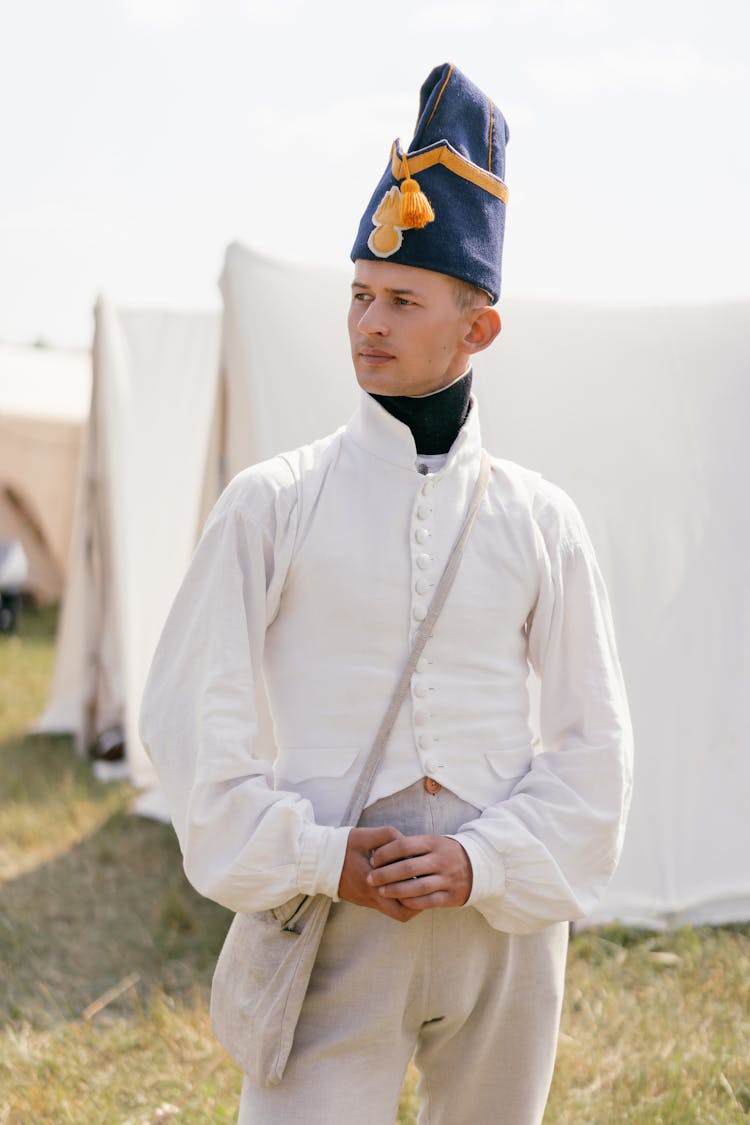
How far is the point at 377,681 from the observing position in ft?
5.31

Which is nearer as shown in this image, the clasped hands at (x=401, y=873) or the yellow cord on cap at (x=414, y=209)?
the clasped hands at (x=401, y=873)

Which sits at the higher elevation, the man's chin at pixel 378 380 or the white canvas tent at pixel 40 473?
the man's chin at pixel 378 380

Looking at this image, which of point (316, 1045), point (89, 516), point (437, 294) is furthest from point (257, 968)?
point (89, 516)

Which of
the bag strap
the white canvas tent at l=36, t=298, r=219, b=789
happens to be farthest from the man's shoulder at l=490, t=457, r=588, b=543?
the white canvas tent at l=36, t=298, r=219, b=789

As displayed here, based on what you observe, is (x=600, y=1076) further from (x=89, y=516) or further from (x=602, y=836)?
(x=89, y=516)

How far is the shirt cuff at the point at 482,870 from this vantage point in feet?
5.06

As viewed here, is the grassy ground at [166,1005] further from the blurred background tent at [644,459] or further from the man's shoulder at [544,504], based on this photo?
the man's shoulder at [544,504]

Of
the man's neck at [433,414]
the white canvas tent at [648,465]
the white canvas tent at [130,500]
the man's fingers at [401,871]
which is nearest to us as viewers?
the man's fingers at [401,871]

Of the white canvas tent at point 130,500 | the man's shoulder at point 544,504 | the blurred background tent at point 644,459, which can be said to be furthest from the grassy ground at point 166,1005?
the man's shoulder at point 544,504

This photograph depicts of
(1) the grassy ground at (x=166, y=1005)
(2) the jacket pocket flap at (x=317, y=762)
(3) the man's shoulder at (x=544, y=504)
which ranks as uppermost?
(3) the man's shoulder at (x=544, y=504)

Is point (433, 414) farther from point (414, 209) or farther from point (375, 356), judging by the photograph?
point (414, 209)

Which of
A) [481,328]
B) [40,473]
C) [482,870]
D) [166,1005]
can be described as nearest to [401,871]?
[482,870]

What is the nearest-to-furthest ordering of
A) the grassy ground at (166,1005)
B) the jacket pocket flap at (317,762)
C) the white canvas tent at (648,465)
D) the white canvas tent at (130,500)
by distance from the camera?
the jacket pocket flap at (317,762) < the grassy ground at (166,1005) < the white canvas tent at (648,465) < the white canvas tent at (130,500)

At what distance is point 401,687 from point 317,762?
0.15m
